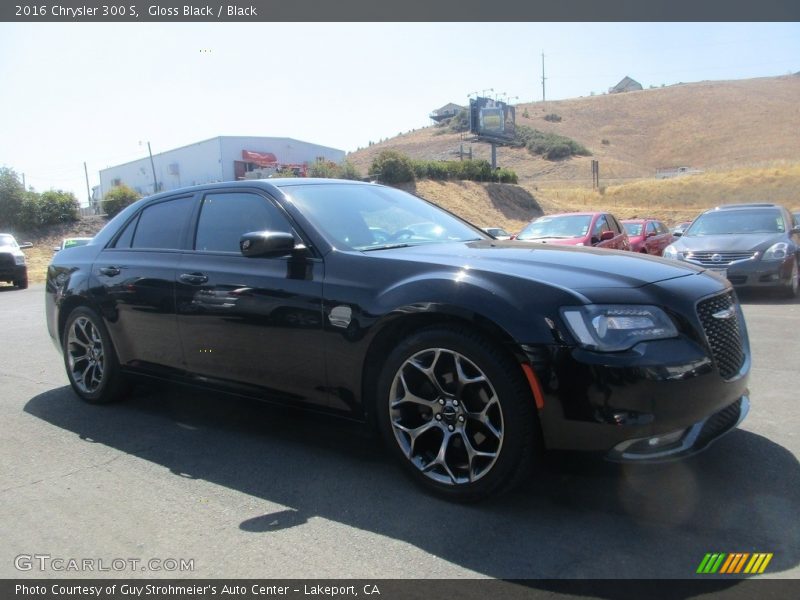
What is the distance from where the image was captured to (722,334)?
3148 millimetres

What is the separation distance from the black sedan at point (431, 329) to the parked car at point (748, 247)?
6929 mm

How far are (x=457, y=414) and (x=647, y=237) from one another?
12996 mm

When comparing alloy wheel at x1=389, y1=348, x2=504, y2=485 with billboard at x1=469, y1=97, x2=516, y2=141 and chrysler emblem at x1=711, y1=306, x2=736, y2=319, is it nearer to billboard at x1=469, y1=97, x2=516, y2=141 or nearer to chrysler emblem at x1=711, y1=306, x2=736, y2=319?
chrysler emblem at x1=711, y1=306, x2=736, y2=319

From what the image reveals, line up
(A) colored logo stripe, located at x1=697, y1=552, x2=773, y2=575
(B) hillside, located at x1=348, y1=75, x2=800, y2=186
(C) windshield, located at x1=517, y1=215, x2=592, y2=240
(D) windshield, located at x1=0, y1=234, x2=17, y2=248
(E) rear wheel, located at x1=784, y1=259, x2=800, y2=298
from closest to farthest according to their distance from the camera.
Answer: (A) colored logo stripe, located at x1=697, y1=552, x2=773, y2=575
(E) rear wheel, located at x1=784, y1=259, x2=800, y2=298
(C) windshield, located at x1=517, y1=215, x2=592, y2=240
(D) windshield, located at x1=0, y1=234, x2=17, y2=248
(B) hillside, located at x1=348, y1=75, x2=800, y2=186

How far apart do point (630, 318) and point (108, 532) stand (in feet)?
8.71

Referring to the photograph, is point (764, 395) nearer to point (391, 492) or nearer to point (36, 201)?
point (391, 492)

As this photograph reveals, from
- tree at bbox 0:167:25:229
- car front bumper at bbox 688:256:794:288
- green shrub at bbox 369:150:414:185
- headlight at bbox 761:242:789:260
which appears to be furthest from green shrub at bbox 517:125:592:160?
car front bumper at bbox 688:256:794:288

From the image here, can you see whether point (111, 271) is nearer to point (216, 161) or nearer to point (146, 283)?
point (146, 283)

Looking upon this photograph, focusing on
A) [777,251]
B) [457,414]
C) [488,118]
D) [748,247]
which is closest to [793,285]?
[777,251]

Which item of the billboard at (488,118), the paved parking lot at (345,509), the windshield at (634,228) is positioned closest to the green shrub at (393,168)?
the billboard at (488,118)

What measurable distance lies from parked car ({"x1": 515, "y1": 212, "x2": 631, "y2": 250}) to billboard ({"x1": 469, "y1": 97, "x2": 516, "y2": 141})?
124 ft

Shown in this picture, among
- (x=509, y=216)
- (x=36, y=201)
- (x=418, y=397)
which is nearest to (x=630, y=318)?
(x=418, y=397)

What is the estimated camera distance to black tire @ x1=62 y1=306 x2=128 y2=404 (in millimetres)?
4926

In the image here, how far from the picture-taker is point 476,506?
308 centimetres
